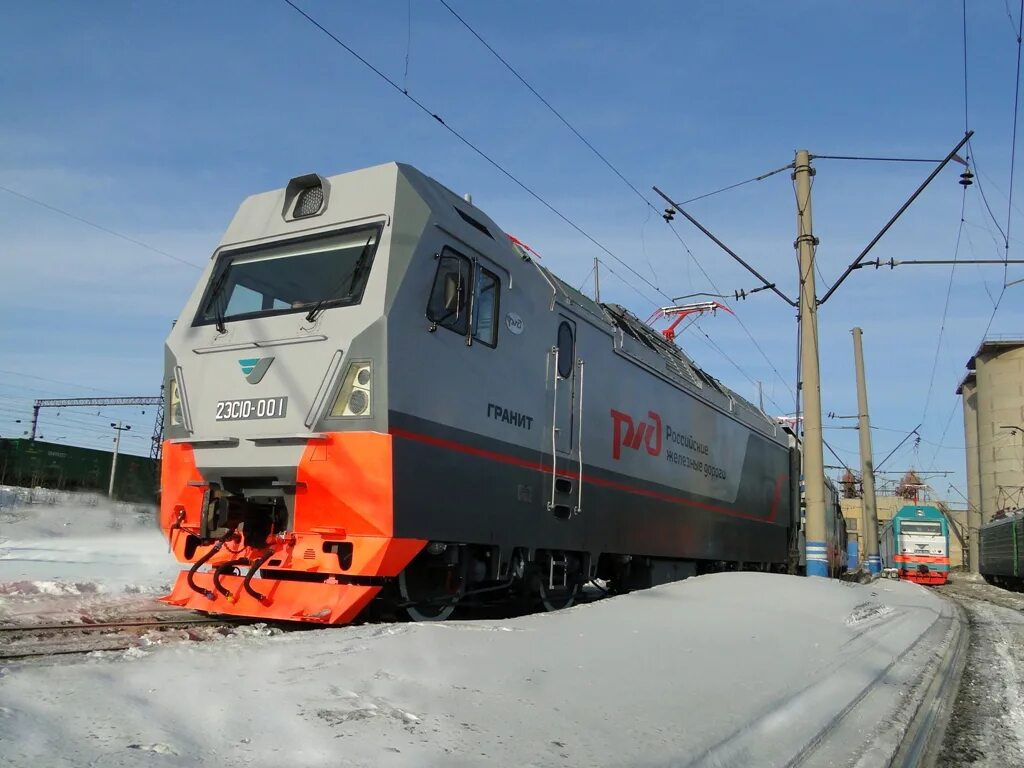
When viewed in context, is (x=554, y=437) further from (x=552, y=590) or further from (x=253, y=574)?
(x=253, y=574)

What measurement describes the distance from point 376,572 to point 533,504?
198 cm

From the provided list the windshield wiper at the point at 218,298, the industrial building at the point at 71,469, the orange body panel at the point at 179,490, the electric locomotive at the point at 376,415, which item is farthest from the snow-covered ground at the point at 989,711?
the industrial building at the point at 71,469

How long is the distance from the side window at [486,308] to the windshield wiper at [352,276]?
37.5 inches

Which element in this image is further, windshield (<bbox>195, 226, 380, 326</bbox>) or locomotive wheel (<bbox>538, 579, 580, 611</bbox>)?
locomotive wheel (<bbox>538, 579, 580, 611</bbox>)

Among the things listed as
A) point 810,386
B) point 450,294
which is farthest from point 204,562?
point 810,386

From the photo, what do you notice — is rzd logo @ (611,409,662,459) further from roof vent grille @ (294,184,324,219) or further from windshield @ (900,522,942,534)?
windshield @ (900,522,942,534)

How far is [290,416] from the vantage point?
5.64 metres

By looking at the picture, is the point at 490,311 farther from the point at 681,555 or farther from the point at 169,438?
the point at 681,555

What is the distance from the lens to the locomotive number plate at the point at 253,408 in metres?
5.71

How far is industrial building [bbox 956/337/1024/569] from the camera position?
55.3 m

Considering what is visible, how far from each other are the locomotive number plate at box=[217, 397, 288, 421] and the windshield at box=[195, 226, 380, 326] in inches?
29.7

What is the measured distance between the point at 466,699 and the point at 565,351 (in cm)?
479

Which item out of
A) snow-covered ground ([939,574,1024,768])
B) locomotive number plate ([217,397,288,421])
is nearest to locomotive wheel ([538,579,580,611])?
locomotive number plate ([217,397,288,421])

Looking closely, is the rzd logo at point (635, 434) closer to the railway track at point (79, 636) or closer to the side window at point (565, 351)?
the side window at point (565, 351)
